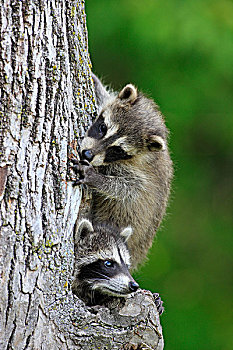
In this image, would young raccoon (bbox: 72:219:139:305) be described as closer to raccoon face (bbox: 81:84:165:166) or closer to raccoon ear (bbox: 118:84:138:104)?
raccoon face (bbox: 81:84:165:166)

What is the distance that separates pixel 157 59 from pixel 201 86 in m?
0.77

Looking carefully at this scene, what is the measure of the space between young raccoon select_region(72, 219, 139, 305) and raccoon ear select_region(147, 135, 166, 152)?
0.90m

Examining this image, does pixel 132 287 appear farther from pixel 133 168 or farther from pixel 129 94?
pixel 129 94

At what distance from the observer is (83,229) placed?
482 cm

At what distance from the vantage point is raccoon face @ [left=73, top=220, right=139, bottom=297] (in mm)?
4824

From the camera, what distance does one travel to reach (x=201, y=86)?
8.73 metres

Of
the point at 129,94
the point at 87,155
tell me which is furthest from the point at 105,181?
the point at 129,94

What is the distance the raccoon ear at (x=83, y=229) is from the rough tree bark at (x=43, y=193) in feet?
1.11

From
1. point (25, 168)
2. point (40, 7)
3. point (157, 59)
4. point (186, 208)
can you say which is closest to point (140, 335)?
point (25, 168)

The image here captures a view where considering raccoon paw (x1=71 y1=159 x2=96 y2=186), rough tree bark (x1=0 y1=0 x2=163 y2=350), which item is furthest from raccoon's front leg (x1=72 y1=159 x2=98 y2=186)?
rough tree bark (x1=0 y1=0 x2=163 y2=350)

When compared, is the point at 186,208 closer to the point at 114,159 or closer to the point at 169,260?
the point at 169,260

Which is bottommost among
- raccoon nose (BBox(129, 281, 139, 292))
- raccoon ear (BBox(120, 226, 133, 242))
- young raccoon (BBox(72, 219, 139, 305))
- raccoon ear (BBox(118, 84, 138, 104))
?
raccoon nose (BBox(129, 281, 139, 292))

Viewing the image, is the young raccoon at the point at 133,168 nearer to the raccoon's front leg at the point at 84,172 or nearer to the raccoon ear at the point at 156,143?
the raccoon ear at the point at 156,143

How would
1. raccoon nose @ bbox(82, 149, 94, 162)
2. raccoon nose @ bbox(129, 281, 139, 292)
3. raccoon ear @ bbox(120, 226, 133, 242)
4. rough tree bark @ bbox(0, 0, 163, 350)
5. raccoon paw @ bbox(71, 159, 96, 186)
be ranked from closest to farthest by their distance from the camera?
1. rough tree bark @ bbox(0, 0, 163, 350)
2. raccoon paw @ bbox(71, 159, 96, 186)
3. raccoon nose @ bbox(82, 149, 94, 162)
4. raccoon nose @ bbox(129, 281, 139, 292)
5. raccoon ear @ bbox(120, 226, 133, 242)
